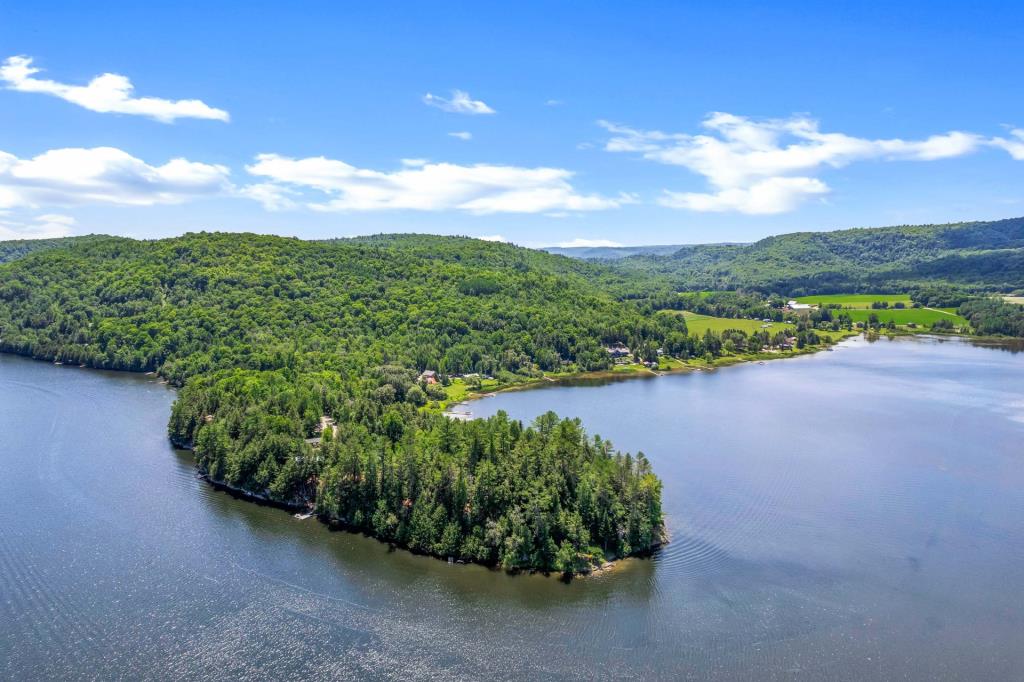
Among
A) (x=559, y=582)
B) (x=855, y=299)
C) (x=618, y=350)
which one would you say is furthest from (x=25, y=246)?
(x=855, y=299)

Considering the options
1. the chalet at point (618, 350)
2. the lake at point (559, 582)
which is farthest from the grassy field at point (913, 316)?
the lake at point (559, 582)

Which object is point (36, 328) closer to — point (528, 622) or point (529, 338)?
point (529, 338)

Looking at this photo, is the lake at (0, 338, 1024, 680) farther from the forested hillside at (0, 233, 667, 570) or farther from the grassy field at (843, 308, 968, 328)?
the grassy field at (843, 308, 968, 328)

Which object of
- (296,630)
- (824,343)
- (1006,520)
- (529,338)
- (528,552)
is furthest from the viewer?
(824,343)

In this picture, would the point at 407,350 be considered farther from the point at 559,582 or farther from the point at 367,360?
the point at 559,582

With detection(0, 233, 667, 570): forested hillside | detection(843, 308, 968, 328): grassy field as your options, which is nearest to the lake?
detection(0, 233, 667, 570): forested hillside

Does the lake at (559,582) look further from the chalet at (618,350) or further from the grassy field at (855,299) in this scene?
the grassy field at (855,299)

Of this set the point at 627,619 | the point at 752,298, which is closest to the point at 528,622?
the point at 627,619
